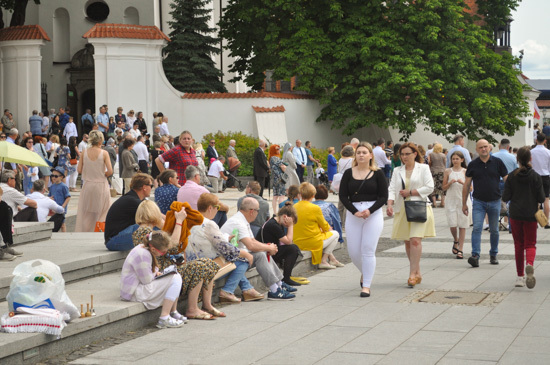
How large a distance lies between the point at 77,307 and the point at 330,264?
18.6 ft

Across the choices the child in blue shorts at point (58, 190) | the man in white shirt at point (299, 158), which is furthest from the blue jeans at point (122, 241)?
the man in white shirt at point (299, 158)

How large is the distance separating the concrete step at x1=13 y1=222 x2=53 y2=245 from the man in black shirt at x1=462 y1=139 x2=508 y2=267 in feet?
19.7

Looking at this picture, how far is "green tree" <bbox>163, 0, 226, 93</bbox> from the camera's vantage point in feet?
125

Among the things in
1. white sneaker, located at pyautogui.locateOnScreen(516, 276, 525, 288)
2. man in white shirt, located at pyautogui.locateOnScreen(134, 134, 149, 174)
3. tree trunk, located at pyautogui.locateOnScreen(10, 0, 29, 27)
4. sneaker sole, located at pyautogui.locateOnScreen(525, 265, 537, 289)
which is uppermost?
tree trunk, located at pyautogui.locateOnScreen(10, 0, 29, 27)

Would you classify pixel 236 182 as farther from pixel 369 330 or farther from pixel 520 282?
pixel 369 330

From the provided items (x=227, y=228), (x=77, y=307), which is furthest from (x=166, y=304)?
(x=227, y=228)

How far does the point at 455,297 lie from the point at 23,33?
86.8ft

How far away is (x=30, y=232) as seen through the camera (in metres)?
12.6

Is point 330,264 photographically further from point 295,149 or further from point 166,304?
point 295,149

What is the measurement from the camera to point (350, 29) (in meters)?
35.9

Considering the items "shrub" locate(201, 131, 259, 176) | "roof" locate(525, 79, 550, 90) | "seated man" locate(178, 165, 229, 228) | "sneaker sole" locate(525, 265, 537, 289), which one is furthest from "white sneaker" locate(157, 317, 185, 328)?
"roof" locate(525, 79, 550, 90)

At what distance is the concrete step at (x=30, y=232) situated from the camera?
12297 millimetres

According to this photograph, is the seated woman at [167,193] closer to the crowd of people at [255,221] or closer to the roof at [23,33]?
the crowd of people at [255,221]

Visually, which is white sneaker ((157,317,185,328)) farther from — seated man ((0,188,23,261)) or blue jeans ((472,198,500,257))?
blue jeans ((472,198,500,257))
